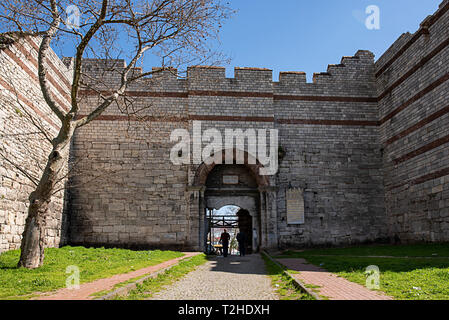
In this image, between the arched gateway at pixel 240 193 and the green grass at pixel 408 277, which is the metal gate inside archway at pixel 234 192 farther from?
the green grass at pixel 408 277

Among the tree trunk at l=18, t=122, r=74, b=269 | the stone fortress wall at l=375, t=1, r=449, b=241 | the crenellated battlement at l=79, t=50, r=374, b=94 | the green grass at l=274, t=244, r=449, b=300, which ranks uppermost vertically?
the crenellated battlement at l=79, t=50, r=374, b=94

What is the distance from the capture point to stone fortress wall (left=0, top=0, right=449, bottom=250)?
42.0ft

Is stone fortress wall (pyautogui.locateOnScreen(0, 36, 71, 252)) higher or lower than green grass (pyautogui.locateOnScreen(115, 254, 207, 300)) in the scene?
higher

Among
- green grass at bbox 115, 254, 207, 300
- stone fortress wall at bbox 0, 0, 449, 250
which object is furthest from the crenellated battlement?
green grass at bbox 115, 254, 207, 300

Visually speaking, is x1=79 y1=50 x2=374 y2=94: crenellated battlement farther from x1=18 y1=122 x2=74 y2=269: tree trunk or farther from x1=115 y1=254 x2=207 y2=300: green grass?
x1=115 y1=254 x2=207 y2=300: green grass

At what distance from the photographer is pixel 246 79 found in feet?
47.4

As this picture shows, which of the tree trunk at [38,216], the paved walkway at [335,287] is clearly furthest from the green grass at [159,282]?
the tree trunk at [38,216]

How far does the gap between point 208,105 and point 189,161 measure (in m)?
2.28

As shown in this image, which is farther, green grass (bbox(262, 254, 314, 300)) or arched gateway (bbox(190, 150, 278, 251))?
arched gateway (bbox(190, 150, 278, 251))

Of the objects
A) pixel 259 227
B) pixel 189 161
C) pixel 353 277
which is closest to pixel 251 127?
pixel 189 161

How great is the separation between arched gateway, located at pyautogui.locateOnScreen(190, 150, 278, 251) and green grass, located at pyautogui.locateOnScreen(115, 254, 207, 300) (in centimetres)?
421

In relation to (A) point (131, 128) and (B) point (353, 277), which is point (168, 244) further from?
(B) point (353, 277)

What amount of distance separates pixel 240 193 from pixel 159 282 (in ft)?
26.3

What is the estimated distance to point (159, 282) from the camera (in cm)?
650
